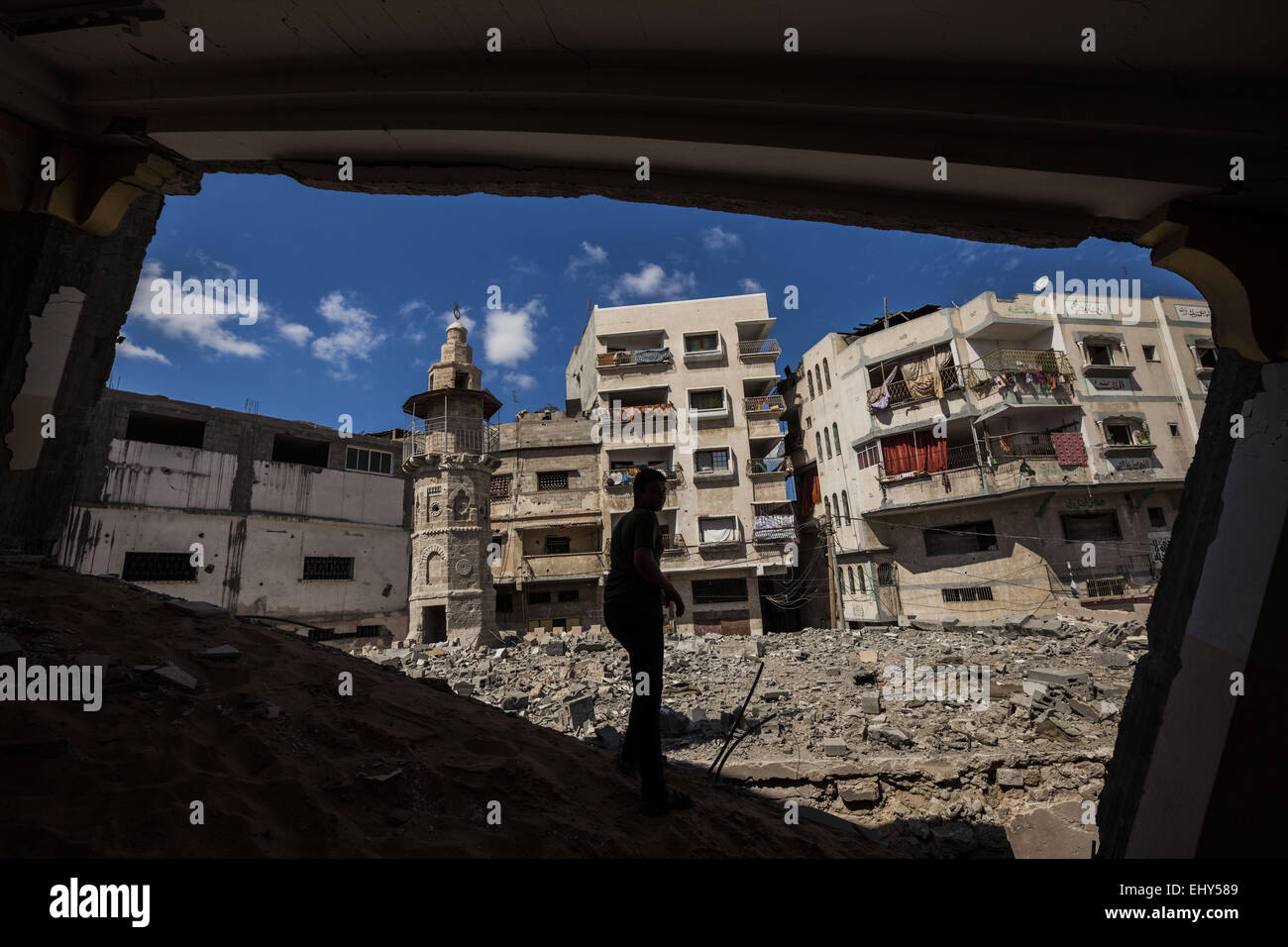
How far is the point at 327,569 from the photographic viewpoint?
74.1 feet

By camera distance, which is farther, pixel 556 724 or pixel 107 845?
pixel 556 724

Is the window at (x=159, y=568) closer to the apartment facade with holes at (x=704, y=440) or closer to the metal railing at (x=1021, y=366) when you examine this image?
the apartment facade with holes at (x=704, y=440)

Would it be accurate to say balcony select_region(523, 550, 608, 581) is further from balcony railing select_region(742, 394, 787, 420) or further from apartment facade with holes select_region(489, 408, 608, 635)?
balcony railing select_region(742, 394, 787, 420)

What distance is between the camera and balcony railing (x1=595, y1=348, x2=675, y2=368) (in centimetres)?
2936

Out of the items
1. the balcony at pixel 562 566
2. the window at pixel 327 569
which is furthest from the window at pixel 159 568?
the balcony at pixel 562 566

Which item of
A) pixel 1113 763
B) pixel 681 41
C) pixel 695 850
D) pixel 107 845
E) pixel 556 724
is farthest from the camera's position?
pixel 556 724

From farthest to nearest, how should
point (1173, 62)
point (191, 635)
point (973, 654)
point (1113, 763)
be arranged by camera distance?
point (973, 654)
point (191, 635)
point (1113, 763)
point (1173, 62)

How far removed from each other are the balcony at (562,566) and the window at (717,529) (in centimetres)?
500

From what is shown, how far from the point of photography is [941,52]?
2285mm

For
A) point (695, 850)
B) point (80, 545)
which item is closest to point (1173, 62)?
point (695, 850)

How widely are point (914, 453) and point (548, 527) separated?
56.4 ft

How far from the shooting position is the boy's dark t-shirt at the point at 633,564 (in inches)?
136

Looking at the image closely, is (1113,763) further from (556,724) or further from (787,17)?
(556,724)
